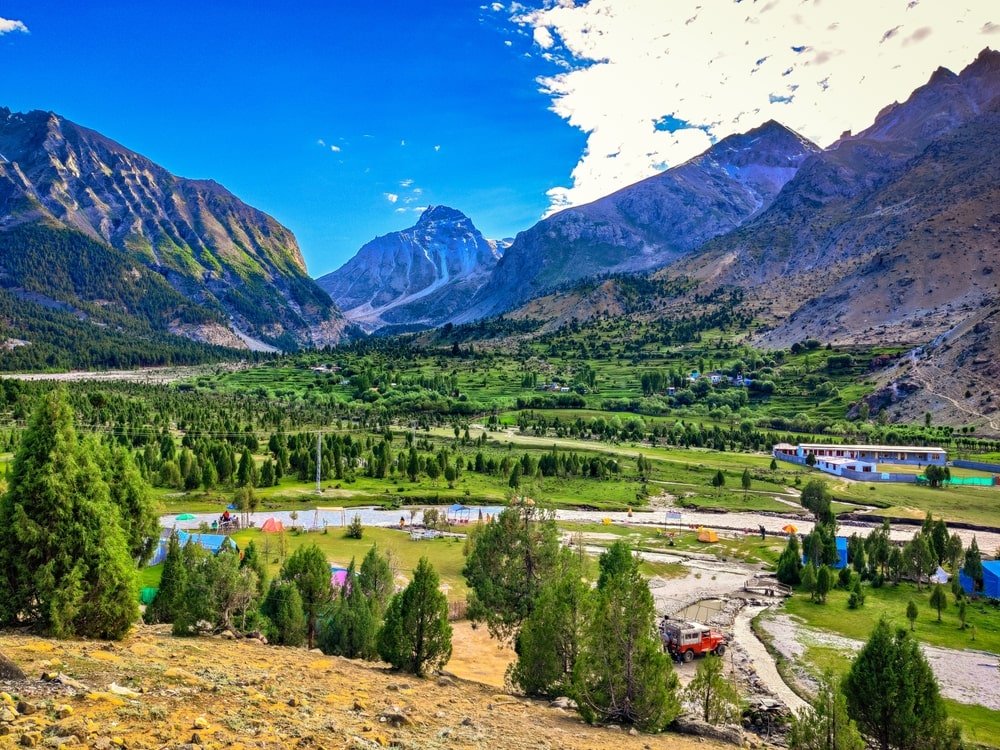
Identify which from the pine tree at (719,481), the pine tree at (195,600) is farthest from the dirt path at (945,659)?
the pine tree at (719,481)

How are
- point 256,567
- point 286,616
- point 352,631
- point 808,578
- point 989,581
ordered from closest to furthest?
point 352,631, point 286,616, point 256,567, point 989,581, point 808,578

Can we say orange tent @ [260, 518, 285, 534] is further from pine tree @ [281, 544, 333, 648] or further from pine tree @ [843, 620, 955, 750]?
pine tree @ [843, 620, 955, 750]

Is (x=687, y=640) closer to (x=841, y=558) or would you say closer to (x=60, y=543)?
(x=841, y=558)

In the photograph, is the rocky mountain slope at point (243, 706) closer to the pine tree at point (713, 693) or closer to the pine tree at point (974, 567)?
the pine tree at point (713, 693)

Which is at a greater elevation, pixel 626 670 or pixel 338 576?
pixel 626 670

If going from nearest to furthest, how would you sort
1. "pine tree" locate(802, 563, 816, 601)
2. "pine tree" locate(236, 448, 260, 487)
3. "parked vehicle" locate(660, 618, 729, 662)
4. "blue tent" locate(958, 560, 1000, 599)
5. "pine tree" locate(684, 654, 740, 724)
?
"pine tree" locate(684, 654, 740, 724)
"parked vehicle" locate(660, 618, 729, 662)
"blue tent" locate(958, 560, 1000, 599)
"pine tree" locate(802, 563, 816, 601)
"pine tree" locate(236, 448, 260, 487)

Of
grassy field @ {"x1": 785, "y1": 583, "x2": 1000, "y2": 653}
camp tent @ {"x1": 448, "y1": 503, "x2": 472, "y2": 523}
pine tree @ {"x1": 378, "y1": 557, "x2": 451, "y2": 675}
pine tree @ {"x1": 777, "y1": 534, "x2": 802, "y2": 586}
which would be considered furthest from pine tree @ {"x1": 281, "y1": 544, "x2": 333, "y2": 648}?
camp tent @ {"x1": 448, "y1": 503, "x2": 472, "y2": 523}

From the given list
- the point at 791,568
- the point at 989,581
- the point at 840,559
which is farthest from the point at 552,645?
the point at 840,559
